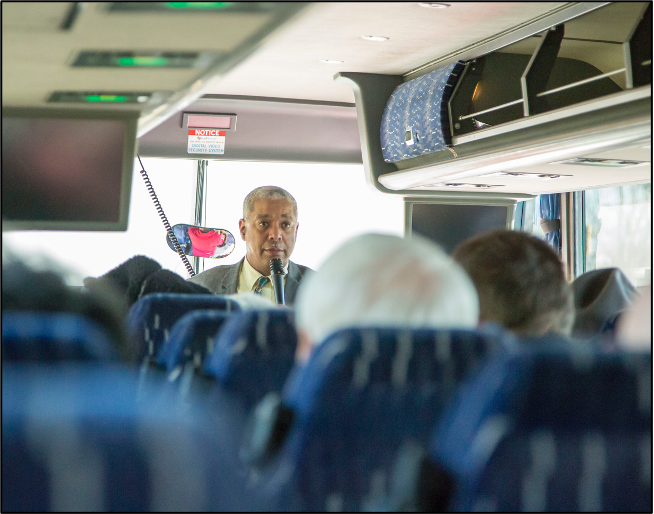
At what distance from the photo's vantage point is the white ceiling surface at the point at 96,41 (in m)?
1.59

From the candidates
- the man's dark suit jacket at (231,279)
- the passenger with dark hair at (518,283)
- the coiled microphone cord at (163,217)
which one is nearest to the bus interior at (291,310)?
the passenger with dark hair at (518,283)

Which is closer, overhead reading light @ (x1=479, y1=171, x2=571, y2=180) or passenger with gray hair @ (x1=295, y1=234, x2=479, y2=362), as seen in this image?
passenger with gray hair @ (x1=295, y1=234, x2=479, y2=362)

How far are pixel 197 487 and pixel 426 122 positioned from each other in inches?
134

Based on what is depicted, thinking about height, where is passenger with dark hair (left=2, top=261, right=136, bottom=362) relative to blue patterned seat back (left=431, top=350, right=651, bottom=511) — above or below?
above

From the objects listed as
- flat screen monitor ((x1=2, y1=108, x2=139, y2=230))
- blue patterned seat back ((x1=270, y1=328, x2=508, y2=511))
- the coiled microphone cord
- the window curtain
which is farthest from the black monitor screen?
blue patterned seat back ((x1=270, y1=328, x2=508, y2=511))

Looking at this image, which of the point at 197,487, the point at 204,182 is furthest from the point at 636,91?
the point at 204,182

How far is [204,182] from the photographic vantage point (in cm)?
621

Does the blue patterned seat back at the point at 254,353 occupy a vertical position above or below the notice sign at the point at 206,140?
below

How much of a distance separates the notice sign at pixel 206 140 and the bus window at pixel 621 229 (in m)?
2.72

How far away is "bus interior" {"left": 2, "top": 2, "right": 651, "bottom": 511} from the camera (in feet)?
2.89

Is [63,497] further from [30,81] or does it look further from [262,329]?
[30,81]

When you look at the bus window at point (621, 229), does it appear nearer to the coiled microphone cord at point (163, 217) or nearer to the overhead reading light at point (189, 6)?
the coiled microphone cord at point (163, 217)

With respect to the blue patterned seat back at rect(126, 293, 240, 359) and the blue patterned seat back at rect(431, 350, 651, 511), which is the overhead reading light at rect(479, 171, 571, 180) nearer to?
the blue patterned seat back at rect(126, 293, 240, 359)

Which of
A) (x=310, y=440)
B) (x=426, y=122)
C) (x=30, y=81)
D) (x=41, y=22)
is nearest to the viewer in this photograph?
(x=310, y=440)
